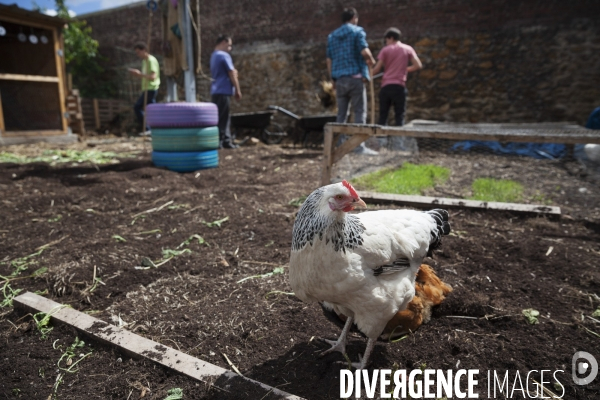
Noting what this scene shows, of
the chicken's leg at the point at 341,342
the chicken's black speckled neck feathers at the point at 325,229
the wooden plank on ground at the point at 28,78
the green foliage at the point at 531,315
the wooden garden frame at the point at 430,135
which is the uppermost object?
the wooden plank on ground at the point at 28,78

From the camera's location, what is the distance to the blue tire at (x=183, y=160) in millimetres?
5311

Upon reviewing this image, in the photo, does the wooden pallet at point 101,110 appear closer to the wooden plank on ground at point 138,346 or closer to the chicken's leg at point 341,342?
the wooden plank on ground at point 138,346

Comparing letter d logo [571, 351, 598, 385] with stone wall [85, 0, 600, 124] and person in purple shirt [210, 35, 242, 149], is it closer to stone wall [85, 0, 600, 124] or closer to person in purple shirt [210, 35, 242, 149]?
person in purple shirt [210, 35, 242, 149]

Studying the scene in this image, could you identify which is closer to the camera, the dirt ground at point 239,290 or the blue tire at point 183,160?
the dirt ground at point 239,290

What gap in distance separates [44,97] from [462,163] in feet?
31.4

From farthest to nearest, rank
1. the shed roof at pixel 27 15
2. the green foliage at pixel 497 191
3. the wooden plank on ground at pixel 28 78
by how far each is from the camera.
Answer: the wooden plank on ground at pixel 28 78
the shed roof at pixel 27 15
the green foliage at pixel 497 191

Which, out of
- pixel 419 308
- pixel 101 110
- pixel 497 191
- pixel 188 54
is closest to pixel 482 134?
pixel 497 191

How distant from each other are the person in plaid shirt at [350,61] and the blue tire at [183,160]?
2.32 meters

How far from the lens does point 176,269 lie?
2615 mm

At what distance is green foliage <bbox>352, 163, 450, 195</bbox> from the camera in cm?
432

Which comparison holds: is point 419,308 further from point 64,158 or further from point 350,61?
point 64,158

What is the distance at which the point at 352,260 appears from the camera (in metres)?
1.54

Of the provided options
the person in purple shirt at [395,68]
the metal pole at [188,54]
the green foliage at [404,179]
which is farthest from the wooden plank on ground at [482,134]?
the metal pole at [188,54]

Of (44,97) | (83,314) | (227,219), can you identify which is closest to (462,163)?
(227,219)
